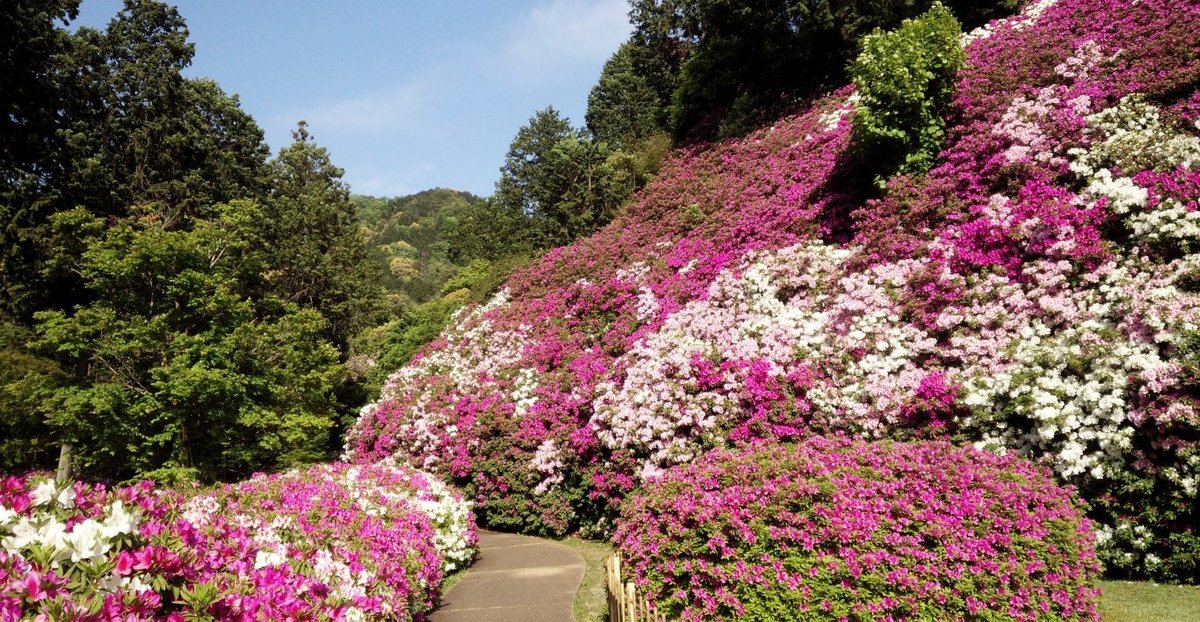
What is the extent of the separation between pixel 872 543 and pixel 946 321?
467 cm

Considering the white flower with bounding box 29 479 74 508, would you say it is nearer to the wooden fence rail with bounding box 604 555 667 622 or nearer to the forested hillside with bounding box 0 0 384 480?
the wooden fence rail with bounding box 604 555 667 622

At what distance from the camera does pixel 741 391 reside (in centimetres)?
955

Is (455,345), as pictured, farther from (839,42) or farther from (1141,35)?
(1141,35)

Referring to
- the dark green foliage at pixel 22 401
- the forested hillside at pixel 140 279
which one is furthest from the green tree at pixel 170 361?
the dark green foliage at pixel 22 401

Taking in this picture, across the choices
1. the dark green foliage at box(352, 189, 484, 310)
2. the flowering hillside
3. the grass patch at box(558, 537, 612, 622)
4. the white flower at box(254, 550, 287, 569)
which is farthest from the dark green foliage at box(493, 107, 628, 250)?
the dark green foliage at box(352, 189, 484, 310)

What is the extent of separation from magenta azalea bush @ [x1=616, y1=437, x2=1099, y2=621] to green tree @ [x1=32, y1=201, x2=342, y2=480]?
1371cm

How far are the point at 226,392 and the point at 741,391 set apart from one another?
13.2m

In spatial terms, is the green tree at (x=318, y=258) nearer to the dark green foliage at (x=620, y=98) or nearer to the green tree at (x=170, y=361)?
the green tree at (x=170, y=361)

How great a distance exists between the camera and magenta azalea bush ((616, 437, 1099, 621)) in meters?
5.12

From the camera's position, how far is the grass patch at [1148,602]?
566cm

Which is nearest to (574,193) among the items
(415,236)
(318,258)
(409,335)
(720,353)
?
(409,335)

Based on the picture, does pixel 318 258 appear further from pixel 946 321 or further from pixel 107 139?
pixel 946 321

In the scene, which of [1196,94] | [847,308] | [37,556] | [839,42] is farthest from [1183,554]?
[839,42]

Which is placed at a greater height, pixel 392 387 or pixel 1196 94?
pixel 1196 94
